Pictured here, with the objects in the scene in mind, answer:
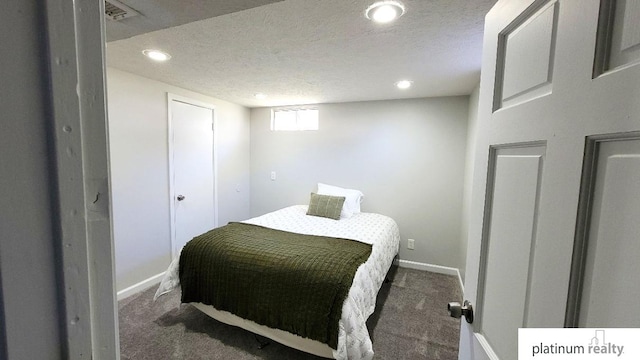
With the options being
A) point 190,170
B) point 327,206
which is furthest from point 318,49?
point 190,170

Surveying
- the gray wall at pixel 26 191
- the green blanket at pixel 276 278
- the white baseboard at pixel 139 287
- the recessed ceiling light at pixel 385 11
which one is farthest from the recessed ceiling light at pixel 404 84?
the white baseboard at pixel 139 287

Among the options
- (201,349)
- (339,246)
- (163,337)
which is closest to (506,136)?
(339,246)

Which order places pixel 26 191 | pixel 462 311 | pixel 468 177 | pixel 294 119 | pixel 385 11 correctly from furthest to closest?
pixel 294 119 → pixel 468 177 → pixel 385 11 → pixel 462 311 → pixel 26 191

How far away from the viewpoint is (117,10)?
953mm

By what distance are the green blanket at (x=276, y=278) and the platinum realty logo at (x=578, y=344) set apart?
3.73ft

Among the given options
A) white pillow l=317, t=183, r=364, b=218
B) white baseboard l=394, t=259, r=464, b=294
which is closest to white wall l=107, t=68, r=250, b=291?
white pillow l=317, t=183, r=364, b=218

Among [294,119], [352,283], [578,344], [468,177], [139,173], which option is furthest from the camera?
[294,119]

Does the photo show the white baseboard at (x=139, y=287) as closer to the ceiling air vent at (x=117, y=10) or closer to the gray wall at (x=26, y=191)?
the ceiling air vent at (x=117, y=10)

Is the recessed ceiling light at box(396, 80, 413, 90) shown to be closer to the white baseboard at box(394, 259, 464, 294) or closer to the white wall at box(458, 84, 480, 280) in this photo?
the white wall at box(458, 84, 480, 280)

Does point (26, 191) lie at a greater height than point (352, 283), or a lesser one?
greater

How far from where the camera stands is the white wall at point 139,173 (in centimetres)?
242

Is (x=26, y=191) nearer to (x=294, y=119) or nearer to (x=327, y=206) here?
(x=327, y=206)

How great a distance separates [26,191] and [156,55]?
214cm

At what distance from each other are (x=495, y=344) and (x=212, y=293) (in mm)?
1841
